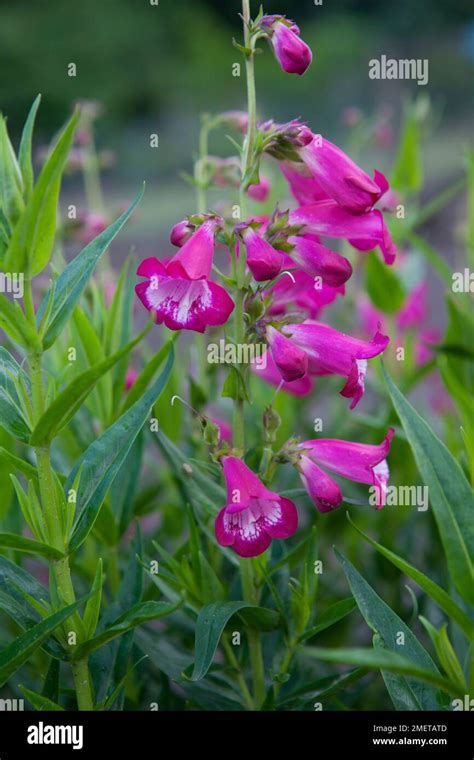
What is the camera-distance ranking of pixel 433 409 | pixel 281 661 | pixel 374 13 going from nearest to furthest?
pixel 281 661
pixel 433 409
pixel 374 13

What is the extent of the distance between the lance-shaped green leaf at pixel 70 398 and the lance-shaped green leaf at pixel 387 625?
278mm

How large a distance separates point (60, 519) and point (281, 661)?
349mm

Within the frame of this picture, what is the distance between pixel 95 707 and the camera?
98 cm

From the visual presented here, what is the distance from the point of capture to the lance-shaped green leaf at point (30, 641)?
2.78 ft

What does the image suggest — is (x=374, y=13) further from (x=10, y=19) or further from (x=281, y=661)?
(x=281, y=661)

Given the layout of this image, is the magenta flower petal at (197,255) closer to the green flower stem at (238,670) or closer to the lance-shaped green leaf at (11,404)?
the lance-shaped green leaf at (11,404)

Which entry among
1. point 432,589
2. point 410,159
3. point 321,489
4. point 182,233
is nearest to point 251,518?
point 321,489

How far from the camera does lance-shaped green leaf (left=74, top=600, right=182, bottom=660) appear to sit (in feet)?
2.88

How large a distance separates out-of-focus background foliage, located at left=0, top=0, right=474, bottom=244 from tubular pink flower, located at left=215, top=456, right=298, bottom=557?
542 cm

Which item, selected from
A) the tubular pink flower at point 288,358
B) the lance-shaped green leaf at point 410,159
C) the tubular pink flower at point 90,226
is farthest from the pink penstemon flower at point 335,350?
the lance-shaped green leaf at point 410,159

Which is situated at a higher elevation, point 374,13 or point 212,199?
point 374,13

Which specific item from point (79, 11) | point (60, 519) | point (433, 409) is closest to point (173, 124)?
point (79, 11)
